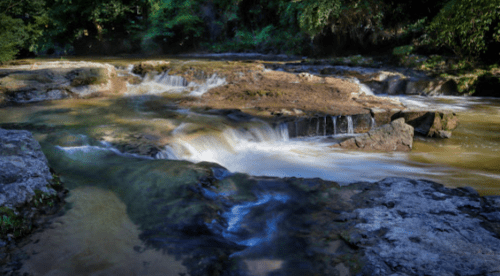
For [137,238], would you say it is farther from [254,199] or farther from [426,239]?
[426,239]

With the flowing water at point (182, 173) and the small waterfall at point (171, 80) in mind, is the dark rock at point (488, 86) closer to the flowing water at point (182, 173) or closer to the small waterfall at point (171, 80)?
the flowing water at point (182, 173)

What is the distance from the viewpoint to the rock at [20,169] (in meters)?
2.55

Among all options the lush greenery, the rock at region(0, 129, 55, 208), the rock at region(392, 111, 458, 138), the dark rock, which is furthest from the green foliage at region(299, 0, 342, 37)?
the rock at region(0, 129, 55, 208)

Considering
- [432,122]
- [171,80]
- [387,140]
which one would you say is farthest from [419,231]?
[171,80]

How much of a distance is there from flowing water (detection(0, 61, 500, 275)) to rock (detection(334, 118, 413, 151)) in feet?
0.71

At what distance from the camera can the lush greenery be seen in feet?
33.1

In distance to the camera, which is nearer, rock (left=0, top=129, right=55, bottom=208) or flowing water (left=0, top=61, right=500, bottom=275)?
flowing water (left=0, top=61, right=500, bottom=275)

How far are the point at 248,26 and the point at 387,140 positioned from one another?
2074 centimetres

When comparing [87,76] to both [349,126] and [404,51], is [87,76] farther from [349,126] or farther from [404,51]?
[404,51]

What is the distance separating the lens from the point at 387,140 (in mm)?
5551

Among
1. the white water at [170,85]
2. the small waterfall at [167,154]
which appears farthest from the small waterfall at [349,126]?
the white water at [170,85]

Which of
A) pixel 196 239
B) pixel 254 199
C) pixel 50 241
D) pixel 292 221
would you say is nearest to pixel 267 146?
pixel 254 199

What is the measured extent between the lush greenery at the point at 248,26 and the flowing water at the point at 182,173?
3.84 m

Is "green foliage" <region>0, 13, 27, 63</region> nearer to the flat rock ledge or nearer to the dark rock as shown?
the flat rock ledge
